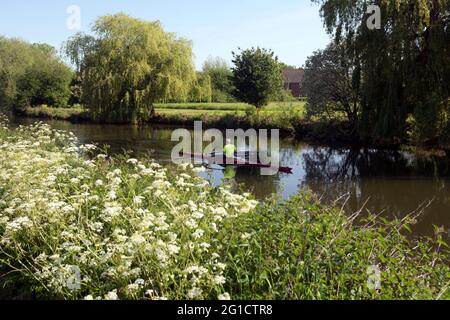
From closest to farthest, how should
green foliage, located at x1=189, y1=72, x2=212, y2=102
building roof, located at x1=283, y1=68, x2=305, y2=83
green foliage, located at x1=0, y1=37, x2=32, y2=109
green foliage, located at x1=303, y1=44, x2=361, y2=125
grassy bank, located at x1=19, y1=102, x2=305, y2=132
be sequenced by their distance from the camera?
green foliage, located at x1=303, y1=44, x2=361, y2=125, grassy bank, located at x1=19, y1=102, x2=305, y2=132, green foliage, located at x1=189, y1=72, x2=212, y2=102, green foliage, located at x1=0, y1=37, x2=32, y2=109, building roof, located at x1=283, y1=68, x2=305, y2=83

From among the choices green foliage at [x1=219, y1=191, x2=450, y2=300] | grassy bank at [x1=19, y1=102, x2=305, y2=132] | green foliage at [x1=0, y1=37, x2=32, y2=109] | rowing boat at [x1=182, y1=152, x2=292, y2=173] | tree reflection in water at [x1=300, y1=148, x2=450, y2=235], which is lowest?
tree reflection in water at [x1=300, y1=148, x2=450, y2=235]

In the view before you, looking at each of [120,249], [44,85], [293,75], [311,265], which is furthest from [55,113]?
[293,75]

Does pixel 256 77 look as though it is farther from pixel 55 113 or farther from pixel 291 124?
pixel 55 113

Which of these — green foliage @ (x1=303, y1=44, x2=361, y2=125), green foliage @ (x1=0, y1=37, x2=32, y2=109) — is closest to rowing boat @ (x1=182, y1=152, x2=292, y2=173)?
green foliage @ (x1=303, y1=44, x2=361, y2=125)

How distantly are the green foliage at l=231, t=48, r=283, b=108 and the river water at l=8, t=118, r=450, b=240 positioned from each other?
12.6 metres

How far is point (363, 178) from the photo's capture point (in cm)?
1714

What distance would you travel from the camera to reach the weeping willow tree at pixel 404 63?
18.5 metres

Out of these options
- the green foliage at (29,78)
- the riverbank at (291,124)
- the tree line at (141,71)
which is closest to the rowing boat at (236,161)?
the riverbank at (291,124)

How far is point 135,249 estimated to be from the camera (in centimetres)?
398

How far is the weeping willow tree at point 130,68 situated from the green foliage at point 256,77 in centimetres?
461

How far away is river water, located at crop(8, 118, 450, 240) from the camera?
1275 centimetres

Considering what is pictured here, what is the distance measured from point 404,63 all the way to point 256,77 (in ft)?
66.6

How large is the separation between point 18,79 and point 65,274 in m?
50.7

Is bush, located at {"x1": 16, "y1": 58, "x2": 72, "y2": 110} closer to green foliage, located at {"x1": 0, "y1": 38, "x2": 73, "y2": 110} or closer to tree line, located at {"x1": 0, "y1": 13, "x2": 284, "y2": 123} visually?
green foliage, located at {"x1": 0, "y1": 38, "x2": 73, "y2": 110}
